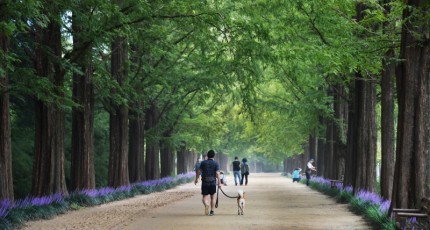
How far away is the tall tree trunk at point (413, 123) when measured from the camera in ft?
39.8

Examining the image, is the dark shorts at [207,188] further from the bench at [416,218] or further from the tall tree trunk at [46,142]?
the bench at [416,218]

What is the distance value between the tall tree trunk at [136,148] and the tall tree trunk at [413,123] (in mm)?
19242

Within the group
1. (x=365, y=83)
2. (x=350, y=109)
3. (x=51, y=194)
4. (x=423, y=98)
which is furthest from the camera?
(x=350, y=109)

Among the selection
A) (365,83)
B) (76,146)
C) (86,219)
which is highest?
(365,83)

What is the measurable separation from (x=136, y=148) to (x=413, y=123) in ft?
65.4

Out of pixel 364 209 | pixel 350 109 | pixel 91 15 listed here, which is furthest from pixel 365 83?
pixel 91 15

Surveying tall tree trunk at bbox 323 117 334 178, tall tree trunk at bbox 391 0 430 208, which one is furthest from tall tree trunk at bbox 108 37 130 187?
tall tree trunk at bbox 391 0 430 208

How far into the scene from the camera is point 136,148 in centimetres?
3050

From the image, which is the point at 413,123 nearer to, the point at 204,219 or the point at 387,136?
the point at 387,136

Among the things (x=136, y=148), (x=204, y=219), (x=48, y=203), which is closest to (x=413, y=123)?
(x=204, y=219)

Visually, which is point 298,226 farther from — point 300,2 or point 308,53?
point 300,2

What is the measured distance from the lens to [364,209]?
15.4 metres

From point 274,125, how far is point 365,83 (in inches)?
994

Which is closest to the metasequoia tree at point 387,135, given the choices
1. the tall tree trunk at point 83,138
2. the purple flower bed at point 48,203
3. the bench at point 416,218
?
the bench at point 416,218
